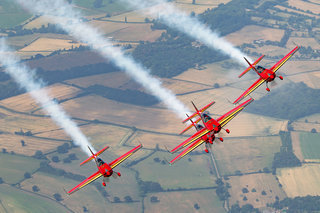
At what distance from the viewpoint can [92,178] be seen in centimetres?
12081

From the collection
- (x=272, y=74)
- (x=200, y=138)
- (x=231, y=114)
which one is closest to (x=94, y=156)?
(x=200, y=138)

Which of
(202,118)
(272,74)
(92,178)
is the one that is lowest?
(92,178)

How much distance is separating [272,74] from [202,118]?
18192 millimetres

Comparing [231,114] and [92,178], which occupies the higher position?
[231,114]

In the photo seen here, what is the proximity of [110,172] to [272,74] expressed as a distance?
41441 millimetres

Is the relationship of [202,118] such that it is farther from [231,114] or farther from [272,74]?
[272,74]

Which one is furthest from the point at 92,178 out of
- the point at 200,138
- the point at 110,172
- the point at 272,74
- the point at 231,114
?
the point at 272,74

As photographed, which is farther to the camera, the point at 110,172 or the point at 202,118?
the point at 202,118

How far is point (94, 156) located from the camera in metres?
122

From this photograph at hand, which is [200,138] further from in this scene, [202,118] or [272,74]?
[272,74]

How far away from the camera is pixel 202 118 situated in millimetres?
128500

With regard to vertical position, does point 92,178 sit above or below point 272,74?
below

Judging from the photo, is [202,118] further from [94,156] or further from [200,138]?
[94,156]

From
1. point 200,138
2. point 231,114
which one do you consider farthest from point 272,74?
point 200,138
